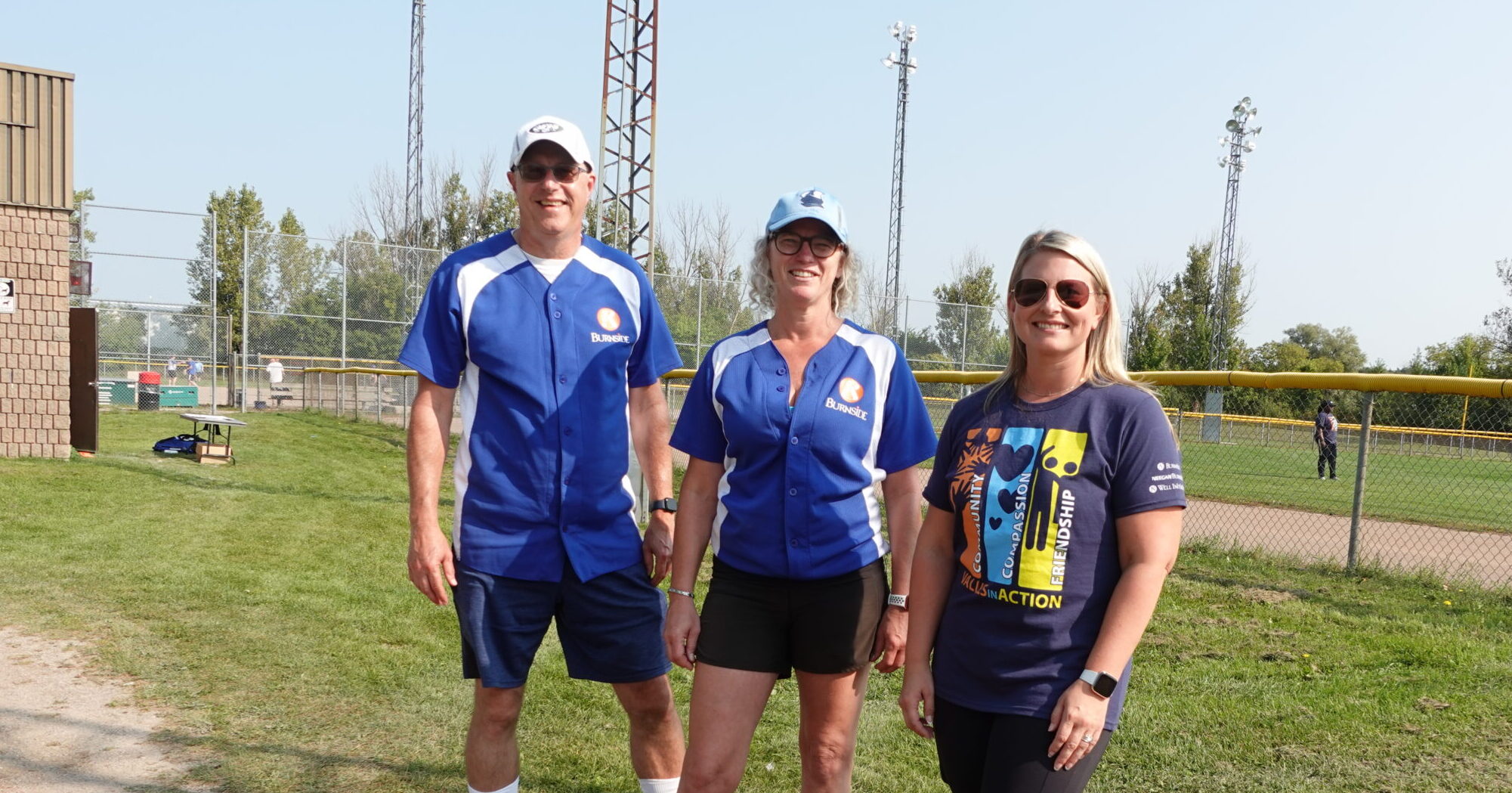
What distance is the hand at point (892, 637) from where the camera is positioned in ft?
8.84

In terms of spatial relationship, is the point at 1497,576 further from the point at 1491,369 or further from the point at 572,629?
the point at 1491,369

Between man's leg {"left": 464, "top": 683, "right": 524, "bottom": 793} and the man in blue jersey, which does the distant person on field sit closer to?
the man in blue jersey

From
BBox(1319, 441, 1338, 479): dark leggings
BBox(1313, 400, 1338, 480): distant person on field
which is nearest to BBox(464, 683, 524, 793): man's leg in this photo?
BBox(1313, 400, 1338, 480): distant person on field

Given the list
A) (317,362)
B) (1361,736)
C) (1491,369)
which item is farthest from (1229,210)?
(1361,736)

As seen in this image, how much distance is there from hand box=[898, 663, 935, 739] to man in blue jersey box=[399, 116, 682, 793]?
974mm

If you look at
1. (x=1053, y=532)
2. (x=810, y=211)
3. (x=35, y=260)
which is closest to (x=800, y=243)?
(x=810, y=211)

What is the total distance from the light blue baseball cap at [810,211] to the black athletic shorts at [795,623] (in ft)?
2.83

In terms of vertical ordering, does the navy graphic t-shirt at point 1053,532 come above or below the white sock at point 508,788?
above

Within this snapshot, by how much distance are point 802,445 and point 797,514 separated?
17cm

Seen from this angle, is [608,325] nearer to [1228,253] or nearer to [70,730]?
[70,730]

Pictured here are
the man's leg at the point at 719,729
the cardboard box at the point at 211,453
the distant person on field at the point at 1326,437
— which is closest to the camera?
the man's leg at the point at 719,729

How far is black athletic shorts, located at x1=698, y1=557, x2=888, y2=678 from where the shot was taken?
2635mm

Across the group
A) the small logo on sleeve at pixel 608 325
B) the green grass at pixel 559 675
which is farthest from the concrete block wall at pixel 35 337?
the small logo on sleeve at pixel 608 325

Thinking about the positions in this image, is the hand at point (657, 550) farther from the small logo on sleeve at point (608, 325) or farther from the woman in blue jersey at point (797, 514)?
the small logo on sleeve at point (608, 325)
